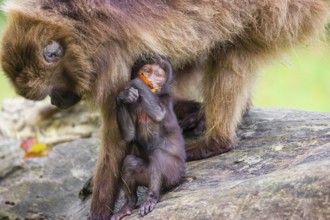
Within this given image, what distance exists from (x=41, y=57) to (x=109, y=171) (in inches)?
36.5

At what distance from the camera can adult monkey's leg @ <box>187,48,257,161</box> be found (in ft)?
17.0

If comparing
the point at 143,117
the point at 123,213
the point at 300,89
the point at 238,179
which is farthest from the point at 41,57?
the point at 300,89

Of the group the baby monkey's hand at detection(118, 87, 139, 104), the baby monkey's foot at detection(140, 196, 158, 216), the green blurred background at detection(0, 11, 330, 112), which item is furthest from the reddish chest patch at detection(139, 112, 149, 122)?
the green blurred background at detection(0, 11, 330, 112)

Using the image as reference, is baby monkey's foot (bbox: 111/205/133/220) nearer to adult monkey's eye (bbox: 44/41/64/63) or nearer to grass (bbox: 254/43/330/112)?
adult monkey's eye (bbox: 44/41/64/63)

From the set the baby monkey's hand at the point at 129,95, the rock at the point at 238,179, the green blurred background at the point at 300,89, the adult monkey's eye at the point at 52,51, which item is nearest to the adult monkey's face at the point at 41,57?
the adult monkey's eye at the point at 52,51

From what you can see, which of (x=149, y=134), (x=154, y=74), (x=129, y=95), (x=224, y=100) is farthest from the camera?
(x=224, y=100)

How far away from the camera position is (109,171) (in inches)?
184

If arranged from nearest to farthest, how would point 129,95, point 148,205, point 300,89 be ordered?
point 148,205
point 129,95
point 300,89

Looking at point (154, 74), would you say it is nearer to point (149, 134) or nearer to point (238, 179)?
point (149, 134)

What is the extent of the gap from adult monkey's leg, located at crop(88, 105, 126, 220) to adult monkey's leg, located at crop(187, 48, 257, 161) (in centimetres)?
73

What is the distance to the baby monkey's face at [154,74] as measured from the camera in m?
4.65

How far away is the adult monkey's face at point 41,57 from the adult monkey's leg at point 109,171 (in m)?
0.35

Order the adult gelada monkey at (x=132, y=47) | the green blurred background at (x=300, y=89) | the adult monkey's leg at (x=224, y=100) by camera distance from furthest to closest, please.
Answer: the green blurred background at (x=300, y=89)
the adult monkey's leg at (x=224, y=100)
the adult gelada monkey at (x=132, y=47)

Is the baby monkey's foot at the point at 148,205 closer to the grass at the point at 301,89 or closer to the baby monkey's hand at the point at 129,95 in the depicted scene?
the baby monkey's hand at the point at 129,95
